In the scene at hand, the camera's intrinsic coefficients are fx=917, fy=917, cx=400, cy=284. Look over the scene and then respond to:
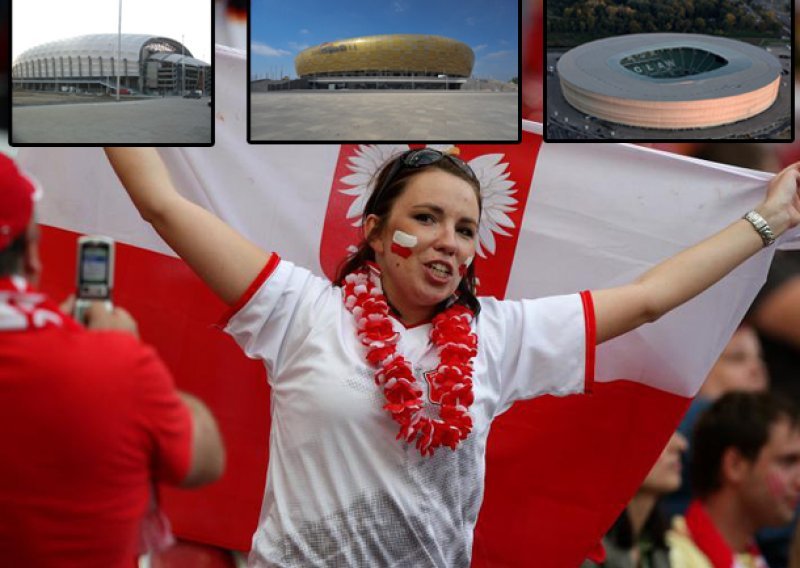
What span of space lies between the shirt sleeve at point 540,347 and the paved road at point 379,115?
0.38 m

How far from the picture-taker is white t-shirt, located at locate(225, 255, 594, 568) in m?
1.31

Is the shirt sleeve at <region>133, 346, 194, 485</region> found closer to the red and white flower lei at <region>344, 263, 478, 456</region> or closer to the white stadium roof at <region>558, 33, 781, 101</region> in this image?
the red and white flower lei at <region>344, 263, 478, 456</region>

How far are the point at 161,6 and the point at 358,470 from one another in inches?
33.8

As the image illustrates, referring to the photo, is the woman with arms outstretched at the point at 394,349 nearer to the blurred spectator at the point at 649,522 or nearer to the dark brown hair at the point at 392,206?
the dark brown hair at the point at 392,206

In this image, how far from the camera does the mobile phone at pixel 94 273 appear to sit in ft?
3.89

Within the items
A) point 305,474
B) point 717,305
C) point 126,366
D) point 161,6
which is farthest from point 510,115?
point 126,366

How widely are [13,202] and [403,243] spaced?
0.55m

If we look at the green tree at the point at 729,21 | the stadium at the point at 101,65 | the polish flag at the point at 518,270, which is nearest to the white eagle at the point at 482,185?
the polish flag at the point at 518,270

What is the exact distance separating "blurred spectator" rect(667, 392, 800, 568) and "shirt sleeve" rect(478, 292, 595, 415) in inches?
19.9

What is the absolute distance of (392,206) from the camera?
56.1 inches

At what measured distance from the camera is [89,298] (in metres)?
1.18

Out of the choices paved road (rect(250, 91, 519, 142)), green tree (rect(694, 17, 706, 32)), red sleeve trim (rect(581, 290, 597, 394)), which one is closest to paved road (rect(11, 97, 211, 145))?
paved road (rect(250, 91, 519, 142))

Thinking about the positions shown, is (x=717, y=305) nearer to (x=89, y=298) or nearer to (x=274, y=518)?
(x=274, y=518)

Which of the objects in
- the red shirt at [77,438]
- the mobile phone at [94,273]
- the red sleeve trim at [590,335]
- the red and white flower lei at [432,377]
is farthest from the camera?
the red sleeve trim at [590,335]
